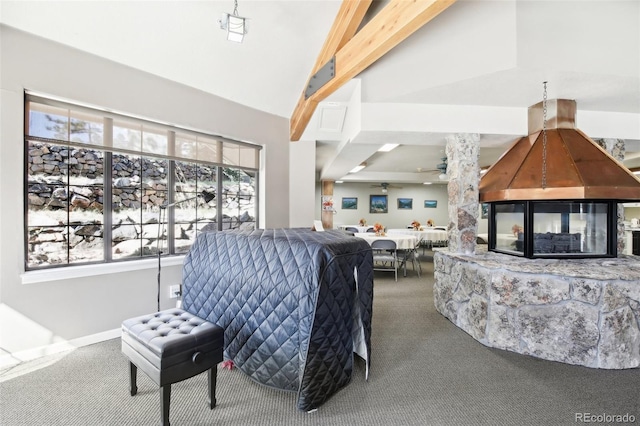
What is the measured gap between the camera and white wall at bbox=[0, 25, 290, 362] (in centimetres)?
230

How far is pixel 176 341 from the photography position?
160cm

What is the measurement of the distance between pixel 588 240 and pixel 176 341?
4.19 meters

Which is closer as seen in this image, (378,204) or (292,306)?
(292,306)

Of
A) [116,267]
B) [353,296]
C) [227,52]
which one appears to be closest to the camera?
[353,296]

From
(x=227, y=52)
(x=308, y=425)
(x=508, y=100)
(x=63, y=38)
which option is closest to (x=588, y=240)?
(x=508, y=100)

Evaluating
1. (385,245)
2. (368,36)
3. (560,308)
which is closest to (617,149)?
(560,308)

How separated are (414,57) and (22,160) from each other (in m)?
3.65

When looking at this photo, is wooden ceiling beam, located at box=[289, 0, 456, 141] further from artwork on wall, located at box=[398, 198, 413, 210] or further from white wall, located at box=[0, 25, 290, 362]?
artwork on wall, located at box=[398, 198, 413, 210]

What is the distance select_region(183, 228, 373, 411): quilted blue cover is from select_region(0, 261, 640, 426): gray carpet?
170mm

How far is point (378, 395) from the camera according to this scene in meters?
1.98

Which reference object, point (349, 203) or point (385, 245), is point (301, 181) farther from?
point (349, 203)

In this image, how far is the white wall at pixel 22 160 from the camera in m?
2.30

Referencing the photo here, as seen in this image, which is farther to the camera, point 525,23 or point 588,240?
point 588,240

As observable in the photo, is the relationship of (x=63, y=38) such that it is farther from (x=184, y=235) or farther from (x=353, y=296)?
(x=353, y=296)
